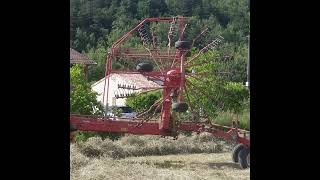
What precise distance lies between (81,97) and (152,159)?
1.82 m

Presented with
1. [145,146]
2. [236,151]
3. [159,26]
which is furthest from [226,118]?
[159,26]

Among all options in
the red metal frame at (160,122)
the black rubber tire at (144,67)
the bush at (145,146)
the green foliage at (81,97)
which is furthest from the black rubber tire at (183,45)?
the green foliage at (81,97)

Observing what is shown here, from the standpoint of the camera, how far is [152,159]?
25.2 feet

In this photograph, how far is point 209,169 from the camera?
673cm

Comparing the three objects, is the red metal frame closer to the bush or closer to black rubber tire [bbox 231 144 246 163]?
black rubber tire [bbox 231 144 246 163]

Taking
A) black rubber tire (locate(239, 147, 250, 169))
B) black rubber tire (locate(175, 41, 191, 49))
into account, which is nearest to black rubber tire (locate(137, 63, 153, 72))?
black rubber tire (locate(175, 41, 191, 49))

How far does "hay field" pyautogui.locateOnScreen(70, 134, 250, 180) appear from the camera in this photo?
18.6 feet

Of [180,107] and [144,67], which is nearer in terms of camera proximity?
[180,107]

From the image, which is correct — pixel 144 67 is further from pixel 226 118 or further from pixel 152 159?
pixel 226 118

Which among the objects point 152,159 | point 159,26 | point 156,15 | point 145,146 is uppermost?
point 156,15

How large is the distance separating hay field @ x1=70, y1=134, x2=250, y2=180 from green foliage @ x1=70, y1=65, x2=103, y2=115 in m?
0.87
